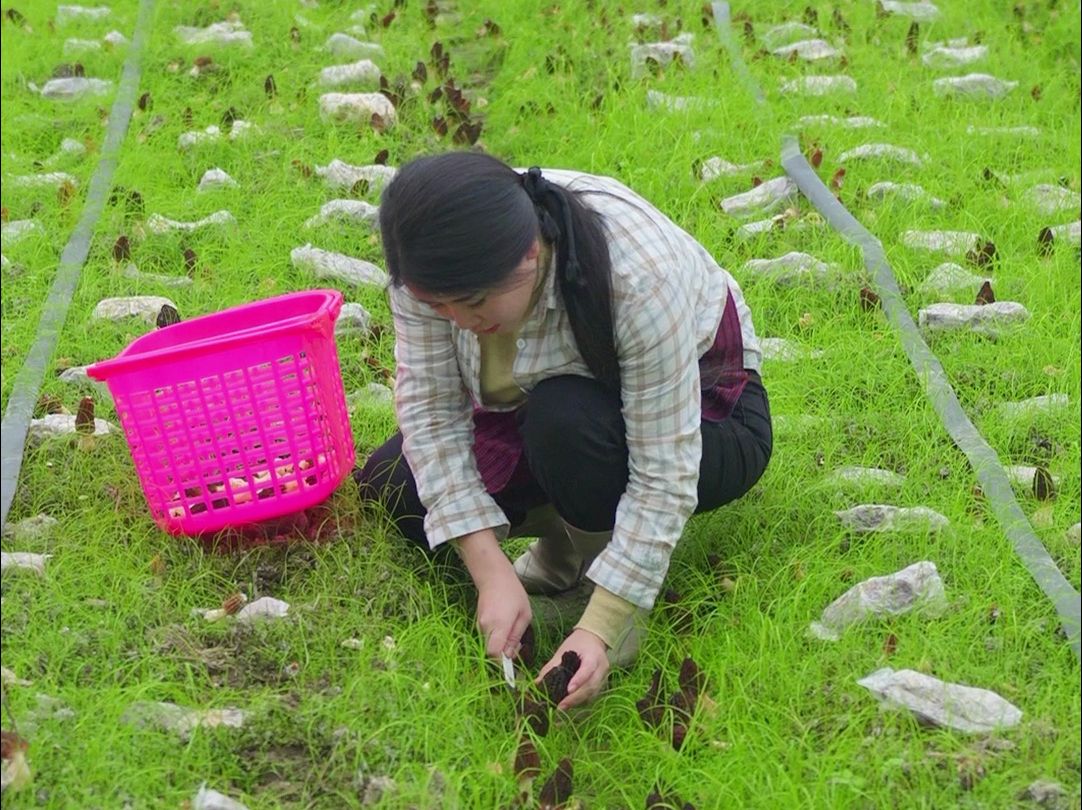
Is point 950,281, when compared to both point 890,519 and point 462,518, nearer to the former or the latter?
point 890,519

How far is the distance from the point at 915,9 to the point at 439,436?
364 centimetres

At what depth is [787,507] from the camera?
271 cm

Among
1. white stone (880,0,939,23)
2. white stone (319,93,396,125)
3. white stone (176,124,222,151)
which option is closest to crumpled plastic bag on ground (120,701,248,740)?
white stone (176,124,222,151)

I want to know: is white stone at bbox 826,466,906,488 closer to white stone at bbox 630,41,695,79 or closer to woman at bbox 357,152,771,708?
woman at bbox 357,152,771,708

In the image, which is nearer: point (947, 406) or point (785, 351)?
point (947, 406)

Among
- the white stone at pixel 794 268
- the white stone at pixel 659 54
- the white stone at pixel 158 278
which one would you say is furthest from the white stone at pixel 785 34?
the white stone at pixel 158 278

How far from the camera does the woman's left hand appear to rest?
219 cm

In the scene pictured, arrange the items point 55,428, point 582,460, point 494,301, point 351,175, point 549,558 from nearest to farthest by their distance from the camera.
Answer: point 494,301
point 582,460
point 549,558
point 55,428
point 351,175

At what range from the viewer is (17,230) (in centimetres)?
372

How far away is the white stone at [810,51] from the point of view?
4.89 metres

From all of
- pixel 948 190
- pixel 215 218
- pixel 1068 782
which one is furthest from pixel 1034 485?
pixel 215 218

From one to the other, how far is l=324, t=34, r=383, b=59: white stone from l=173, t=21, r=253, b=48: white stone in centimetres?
29

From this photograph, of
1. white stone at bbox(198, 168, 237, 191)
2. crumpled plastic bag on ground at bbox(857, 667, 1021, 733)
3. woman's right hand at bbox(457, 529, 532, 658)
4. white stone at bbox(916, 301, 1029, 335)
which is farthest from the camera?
white stone at bbox(198, 168, 237, 191)

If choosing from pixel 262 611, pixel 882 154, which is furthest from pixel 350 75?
pixel 262 611
